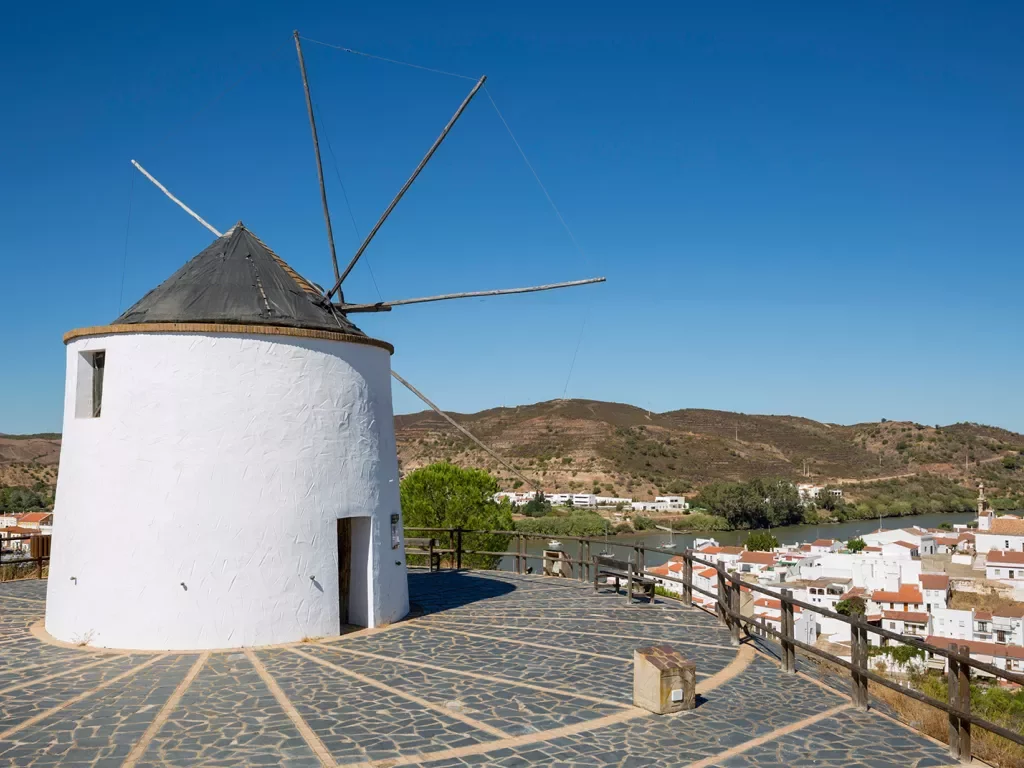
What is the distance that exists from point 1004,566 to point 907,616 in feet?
66.3

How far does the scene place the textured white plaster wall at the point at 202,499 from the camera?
933 centimetres

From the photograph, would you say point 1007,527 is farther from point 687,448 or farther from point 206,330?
point 206,330

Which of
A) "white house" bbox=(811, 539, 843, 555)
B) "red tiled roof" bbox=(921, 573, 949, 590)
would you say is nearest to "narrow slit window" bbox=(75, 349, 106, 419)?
"red tiled roof" bbox=(921, 573, 949, 590)

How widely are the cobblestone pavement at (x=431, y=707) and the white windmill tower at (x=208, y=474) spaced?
0.50 metres

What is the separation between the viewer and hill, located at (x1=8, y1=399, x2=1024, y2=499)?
8156 cm

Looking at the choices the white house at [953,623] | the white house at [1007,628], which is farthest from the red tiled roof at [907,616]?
the white house at [1007,628]

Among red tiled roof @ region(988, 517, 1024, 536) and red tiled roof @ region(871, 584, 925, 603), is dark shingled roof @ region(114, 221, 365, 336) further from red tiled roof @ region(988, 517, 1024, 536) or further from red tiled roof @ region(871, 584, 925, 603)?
red tiled roof @ region(988, 517, 1024, 536)

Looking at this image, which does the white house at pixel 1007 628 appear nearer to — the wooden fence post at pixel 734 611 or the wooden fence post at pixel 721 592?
the wooden fence post at pixel 721 592

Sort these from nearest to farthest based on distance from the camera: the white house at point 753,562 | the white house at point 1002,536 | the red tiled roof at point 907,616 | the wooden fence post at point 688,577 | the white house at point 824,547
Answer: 1. the wooden fence post at point 688,577
2. the red tiled roof at point 907,616
3. the white house at point 753,562
4. the white house at point 824,547
5. the white house at point 1002,536

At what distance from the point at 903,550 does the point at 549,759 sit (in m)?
56.9

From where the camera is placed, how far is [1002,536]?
62156 mm

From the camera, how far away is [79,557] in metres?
9.78

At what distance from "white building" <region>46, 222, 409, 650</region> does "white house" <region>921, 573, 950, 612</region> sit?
150 feet

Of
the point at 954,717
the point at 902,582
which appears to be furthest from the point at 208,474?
the point at 902,582
